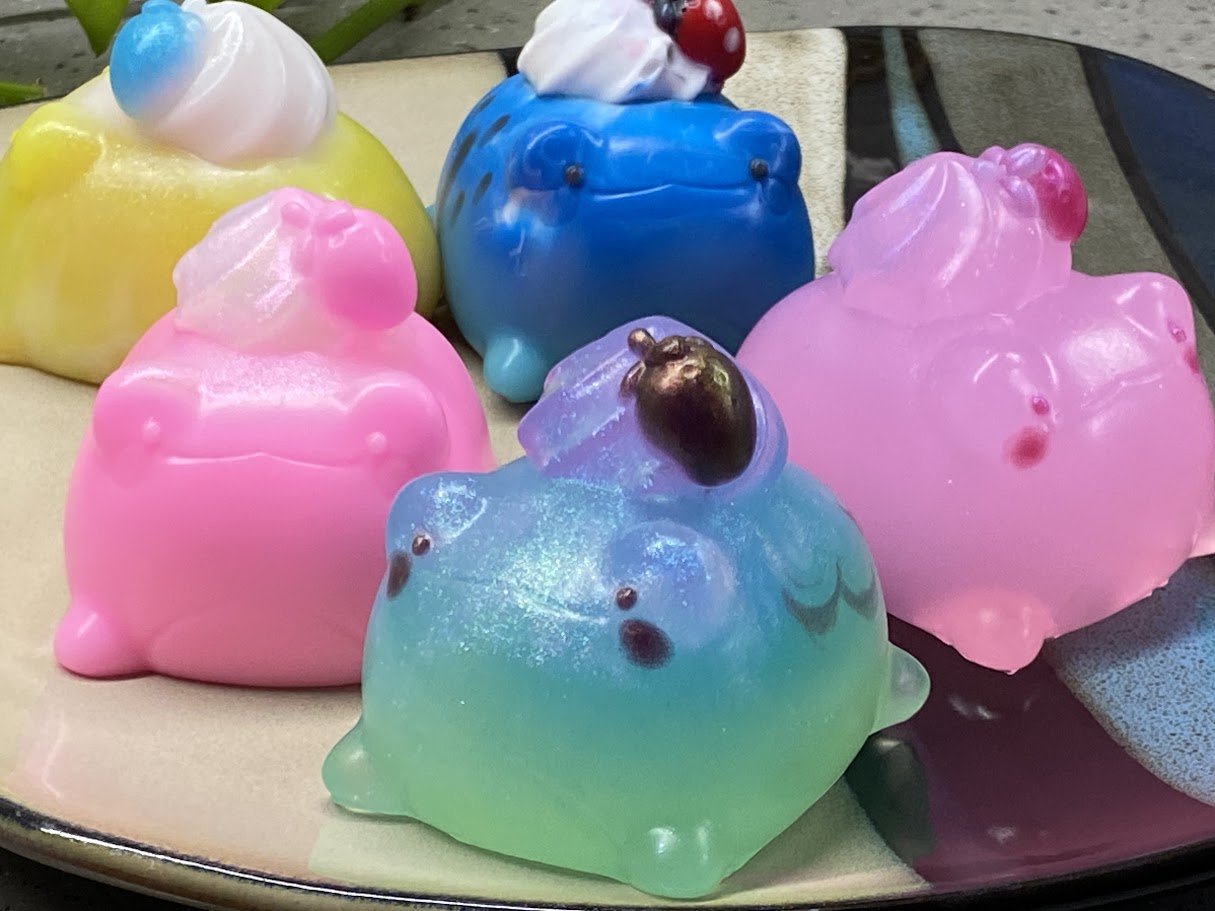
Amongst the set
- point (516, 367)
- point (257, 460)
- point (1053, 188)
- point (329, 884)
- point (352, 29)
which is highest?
point (1053, 188)

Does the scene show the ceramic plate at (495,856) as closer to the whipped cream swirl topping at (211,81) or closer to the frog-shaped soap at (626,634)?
the frog-shaped soap at (626,634)

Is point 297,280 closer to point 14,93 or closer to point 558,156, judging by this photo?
point 558,156

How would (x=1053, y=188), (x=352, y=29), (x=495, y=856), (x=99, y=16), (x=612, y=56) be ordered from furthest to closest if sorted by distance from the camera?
(x=352, y=29) < (x=99, y=16) < (x=612, y=56) < (x=1053, y=188) < (x=495, y=856)

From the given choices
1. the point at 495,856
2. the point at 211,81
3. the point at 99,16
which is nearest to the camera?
the point at 495,856

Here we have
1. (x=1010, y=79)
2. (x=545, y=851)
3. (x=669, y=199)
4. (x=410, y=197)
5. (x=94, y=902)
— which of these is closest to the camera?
(x=545, y=851)

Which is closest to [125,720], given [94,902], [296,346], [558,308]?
[94,902]

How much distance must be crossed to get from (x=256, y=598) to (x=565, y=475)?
33 cm

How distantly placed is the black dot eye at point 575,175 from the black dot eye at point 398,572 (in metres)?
0.61

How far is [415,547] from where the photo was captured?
3.79 feet

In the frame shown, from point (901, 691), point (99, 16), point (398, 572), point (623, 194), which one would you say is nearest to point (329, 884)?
point (398, 572)

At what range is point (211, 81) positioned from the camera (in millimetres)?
1585

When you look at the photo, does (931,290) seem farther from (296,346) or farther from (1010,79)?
(1010,79)

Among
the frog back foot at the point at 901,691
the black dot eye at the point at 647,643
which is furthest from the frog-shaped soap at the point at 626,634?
the frog back foot at the point at 901,691

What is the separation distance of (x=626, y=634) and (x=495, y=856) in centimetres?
23
